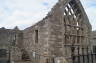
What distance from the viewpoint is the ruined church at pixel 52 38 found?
1391 centimetres

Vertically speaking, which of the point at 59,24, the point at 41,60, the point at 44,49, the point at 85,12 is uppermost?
the point at 85,12

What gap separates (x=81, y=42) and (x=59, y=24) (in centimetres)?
400

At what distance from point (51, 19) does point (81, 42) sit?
4.95 m

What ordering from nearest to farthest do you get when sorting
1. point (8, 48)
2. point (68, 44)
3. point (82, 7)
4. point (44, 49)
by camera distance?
point (44, 49) → point (68, 44) → point (8, 48) → point (82, 7)

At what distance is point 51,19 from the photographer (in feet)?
46.0

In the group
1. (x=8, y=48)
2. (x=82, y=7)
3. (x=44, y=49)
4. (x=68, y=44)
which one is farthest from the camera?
(x=82, y=7)

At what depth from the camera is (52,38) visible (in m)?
13.9

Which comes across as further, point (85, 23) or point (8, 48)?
point (85, 23)

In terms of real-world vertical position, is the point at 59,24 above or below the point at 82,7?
below

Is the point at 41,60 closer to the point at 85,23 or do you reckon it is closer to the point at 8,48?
the point at 8,48

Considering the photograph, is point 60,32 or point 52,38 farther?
point 60,32

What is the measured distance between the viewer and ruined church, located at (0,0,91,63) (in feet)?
45.6

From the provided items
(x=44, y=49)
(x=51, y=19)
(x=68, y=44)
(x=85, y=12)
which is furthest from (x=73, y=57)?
(x=85, y=12)

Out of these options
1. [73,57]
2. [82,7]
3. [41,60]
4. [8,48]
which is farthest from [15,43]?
[82,7]
